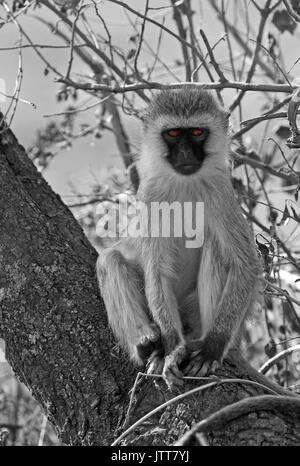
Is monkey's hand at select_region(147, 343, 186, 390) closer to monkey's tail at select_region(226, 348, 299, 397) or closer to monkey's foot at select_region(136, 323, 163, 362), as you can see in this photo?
monkey's foot at select_region(136, 323, 163, 362)

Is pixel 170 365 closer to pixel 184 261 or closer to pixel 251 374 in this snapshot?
pixel 251 374

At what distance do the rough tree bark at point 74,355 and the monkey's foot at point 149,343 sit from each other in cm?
27

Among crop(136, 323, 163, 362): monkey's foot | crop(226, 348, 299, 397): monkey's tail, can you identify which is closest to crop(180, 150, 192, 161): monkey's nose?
crop(136, 323, 163, 362): monkey's foot

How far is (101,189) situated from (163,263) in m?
2.92

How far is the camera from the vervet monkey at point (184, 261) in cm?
530

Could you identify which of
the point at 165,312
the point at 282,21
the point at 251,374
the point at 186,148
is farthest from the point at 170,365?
the point at 282,21

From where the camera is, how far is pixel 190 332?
18.7ft

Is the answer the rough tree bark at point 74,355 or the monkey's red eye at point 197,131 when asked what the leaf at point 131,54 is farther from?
the rough tree bark at point 74,355

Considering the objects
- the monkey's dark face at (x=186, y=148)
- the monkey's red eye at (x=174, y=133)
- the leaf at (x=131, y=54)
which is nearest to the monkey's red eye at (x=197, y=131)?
the monkey's dark face at (x=186, y=148)

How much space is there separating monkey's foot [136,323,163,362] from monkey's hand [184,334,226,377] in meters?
0.23

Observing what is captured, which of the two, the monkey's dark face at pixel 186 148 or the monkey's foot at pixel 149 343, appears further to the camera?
the monkey's dark face at pixel 186 148

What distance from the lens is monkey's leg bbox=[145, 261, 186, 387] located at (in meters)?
5.05

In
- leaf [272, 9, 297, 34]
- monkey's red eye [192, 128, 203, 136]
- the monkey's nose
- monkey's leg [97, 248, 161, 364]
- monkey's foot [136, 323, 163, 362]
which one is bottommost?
monkey's foot [136, 323, 163, 362]
